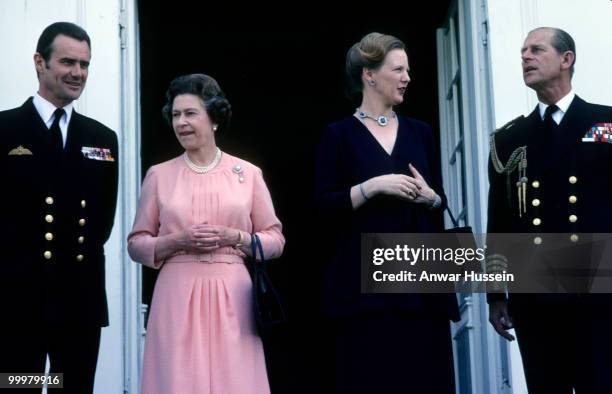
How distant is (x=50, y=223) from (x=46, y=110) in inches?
21.4

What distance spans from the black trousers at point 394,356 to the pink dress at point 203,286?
0.42 meters

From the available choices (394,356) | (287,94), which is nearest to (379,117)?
(394,356)

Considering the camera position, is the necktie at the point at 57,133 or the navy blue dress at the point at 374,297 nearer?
the navy blue dress at the point at 374,297

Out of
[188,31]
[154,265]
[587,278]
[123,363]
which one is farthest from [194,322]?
[188,31]

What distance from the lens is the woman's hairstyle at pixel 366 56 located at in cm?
492

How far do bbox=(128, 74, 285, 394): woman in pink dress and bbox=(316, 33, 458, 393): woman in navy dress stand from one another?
0.35 metres

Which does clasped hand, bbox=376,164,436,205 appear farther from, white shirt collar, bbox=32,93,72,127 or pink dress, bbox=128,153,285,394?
white shirt collar, bbox=32,93,72,127

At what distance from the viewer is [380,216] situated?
15.5 feet

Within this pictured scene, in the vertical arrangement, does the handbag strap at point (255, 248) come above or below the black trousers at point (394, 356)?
above

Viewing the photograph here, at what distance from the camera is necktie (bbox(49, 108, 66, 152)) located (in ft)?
15.9

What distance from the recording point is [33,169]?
4762 millimetres

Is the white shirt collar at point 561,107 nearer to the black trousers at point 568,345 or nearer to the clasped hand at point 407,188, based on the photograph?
the clasped hand at point 407,188

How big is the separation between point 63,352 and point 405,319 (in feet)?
4.48

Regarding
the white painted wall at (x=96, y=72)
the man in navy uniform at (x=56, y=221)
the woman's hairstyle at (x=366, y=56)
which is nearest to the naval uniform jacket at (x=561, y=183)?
the woman's hairstyle at (x=366, y=56)
